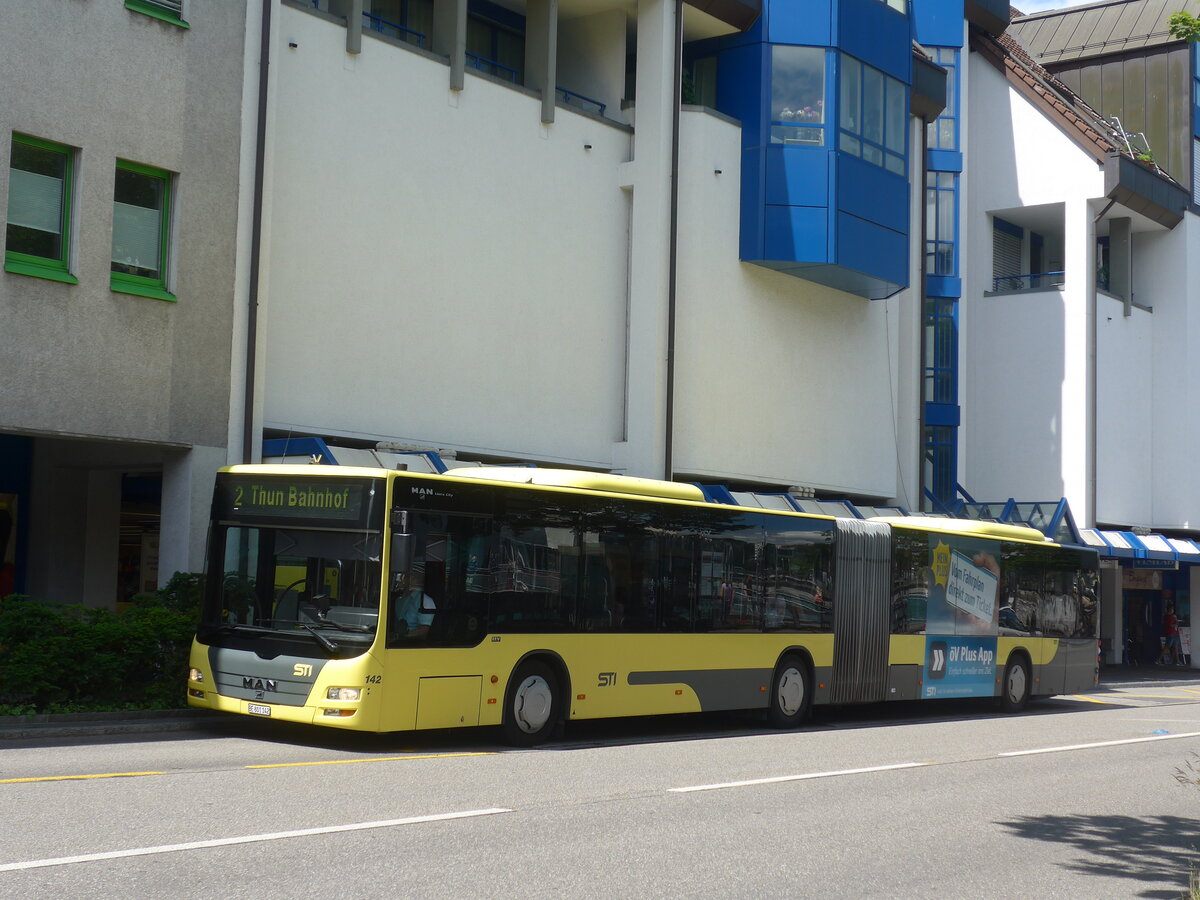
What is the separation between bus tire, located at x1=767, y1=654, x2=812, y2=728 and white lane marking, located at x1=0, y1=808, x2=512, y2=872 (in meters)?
9.40

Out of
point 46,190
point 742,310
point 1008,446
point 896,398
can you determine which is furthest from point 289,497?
point 1008,446

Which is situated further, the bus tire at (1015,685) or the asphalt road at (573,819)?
the bus tire at (1015,685)

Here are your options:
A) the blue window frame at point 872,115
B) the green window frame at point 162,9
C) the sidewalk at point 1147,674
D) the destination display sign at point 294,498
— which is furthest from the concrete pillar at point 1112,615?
the destination display sign at point 294,498

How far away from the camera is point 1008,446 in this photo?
4053 cm

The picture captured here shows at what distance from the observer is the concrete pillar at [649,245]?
2533cm

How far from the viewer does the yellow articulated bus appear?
13.4 meters

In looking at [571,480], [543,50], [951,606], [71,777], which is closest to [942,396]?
[951,606]

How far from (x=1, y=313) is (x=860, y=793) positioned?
10.7 m

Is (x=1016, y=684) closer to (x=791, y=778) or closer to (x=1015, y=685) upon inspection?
(x=1015, y=685)

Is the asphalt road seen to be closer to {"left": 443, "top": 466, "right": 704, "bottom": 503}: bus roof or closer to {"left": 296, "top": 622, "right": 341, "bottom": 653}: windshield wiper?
{"left": 296, "top": 622, "right": 341, "bottom": 653}: windshield wiper

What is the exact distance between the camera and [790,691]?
62.6 ft

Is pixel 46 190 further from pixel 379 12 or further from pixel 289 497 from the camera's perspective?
pixel 379 12

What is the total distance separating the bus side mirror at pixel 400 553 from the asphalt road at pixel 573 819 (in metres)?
1.73

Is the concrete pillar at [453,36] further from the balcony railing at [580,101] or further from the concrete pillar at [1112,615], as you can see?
the concrete pillar at [1112,615]
